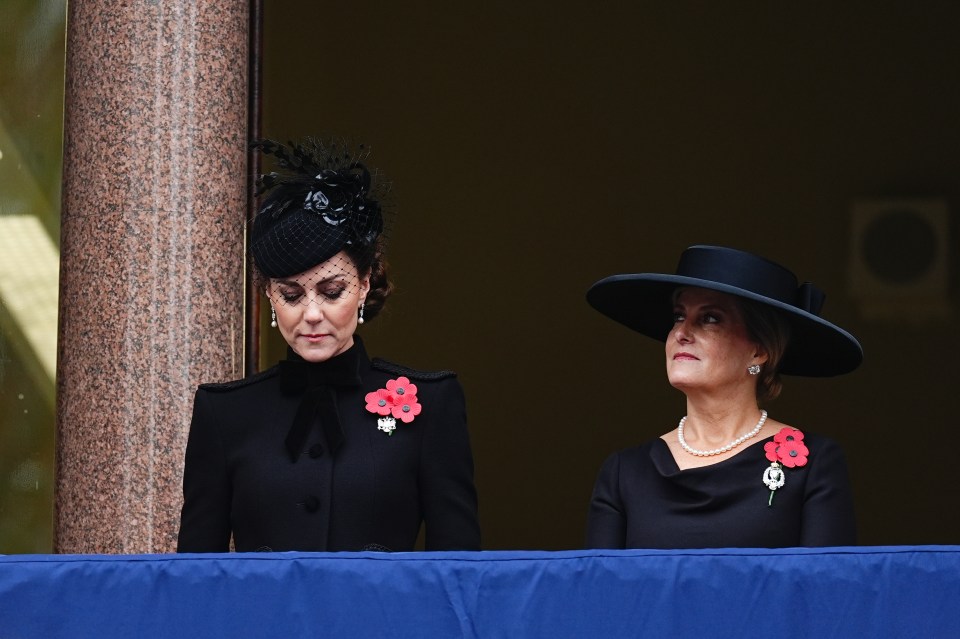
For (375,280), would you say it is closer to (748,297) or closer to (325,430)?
(325,430)

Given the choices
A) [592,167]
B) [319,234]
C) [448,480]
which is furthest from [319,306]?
[592,167]

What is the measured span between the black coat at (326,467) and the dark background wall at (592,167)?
5701 mm

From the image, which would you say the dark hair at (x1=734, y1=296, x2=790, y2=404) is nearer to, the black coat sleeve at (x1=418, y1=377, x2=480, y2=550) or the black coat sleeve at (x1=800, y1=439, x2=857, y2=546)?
the black coat sleeve at (x1=800, y1=439, x2=857, y2=546)

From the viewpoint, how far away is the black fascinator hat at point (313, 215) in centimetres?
330

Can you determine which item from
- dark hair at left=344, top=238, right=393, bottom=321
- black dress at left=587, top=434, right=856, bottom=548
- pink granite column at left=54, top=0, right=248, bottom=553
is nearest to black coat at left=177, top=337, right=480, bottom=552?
dark hair at left=344, top=238, right=393, bottom=321

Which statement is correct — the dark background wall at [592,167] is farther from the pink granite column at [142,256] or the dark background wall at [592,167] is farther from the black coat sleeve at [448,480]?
the black coat sleeve at [448,480]

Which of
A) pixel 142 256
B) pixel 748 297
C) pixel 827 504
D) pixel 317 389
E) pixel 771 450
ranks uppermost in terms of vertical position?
pixel 142 256

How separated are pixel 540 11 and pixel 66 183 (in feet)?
17.2

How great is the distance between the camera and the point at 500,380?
30.2 ft

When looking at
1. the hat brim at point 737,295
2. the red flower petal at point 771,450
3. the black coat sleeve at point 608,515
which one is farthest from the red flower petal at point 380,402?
the red flower petal at point 771,450

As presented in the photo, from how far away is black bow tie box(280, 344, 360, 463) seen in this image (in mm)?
3320

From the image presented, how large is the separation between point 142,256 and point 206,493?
123 cm

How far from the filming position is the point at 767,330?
3.49 m

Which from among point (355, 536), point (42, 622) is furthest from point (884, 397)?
point (42, 622)
